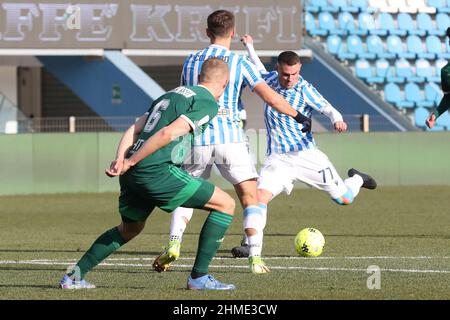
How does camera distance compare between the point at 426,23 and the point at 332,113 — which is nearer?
the point at 332,113

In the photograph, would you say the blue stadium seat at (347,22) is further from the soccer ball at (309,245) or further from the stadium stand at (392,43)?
the soccer ball at (309,245)

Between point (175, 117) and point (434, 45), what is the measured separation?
23.9m

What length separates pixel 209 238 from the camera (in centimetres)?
933

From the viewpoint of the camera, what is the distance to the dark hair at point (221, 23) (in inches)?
435

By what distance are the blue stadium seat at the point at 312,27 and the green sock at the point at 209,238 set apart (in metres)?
21.7

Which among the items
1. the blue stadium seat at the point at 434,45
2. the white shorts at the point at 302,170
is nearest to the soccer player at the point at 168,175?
the white shorts at the point at 302,170

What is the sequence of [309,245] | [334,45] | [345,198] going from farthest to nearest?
1. [334,45]
2. [345,198]
3. [309,245]

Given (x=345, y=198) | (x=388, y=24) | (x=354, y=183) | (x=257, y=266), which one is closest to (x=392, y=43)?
(x=388, y=24)

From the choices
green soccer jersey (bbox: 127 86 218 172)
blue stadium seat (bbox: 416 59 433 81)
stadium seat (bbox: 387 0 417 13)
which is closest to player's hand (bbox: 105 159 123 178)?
green soccer jersey (bbox: 127 86 218 172)

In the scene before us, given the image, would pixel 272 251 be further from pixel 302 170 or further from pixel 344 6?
pixel 344 6

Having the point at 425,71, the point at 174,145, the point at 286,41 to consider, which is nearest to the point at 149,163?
the point at 174,145

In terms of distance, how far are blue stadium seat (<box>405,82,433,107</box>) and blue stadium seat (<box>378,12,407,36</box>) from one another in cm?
171
